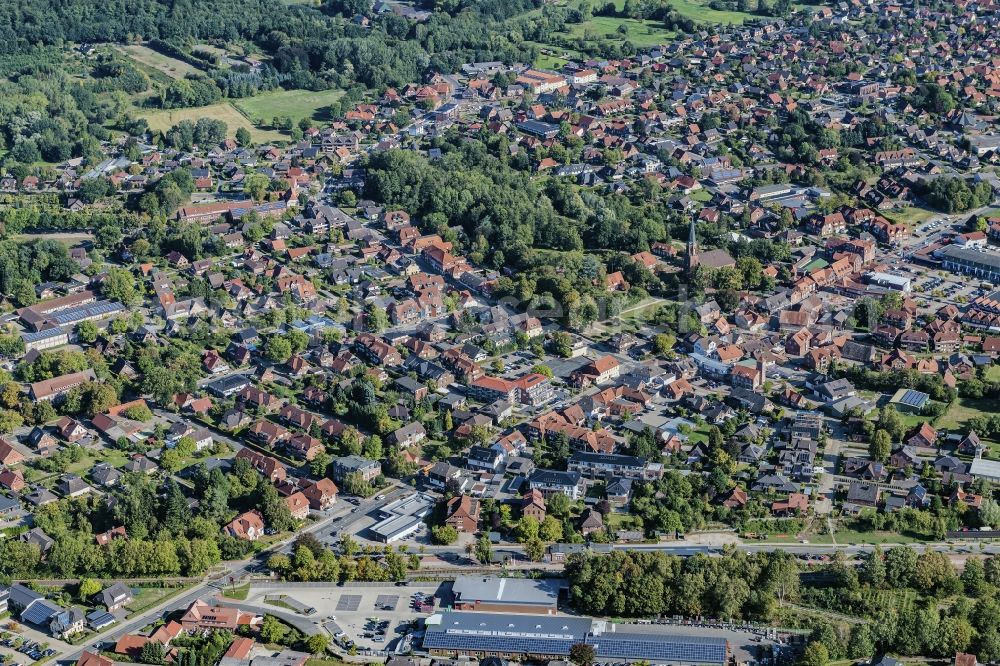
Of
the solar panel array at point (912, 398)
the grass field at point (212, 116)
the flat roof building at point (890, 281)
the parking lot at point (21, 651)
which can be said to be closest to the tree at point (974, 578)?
the solar panel array at point (912, 398)

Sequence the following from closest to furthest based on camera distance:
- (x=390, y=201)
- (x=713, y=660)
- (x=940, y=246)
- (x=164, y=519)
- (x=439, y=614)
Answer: (x=713, y=660), (x=439, y=614), (x=164, y=519), (x=940, y=246), (x=390, y=201)

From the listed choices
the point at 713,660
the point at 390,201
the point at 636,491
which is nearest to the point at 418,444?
the point at 636,491

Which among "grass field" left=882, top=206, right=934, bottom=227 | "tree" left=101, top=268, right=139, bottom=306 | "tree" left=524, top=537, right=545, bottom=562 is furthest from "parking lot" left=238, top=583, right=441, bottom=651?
"grass field" left=882, top=206, right=934, bottom=227

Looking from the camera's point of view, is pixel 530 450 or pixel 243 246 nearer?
pixel 530 450

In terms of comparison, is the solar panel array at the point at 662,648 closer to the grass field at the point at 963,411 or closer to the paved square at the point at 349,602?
the paved square at the point at 349,602

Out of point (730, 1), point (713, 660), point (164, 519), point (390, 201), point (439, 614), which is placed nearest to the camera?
point (713, 660)

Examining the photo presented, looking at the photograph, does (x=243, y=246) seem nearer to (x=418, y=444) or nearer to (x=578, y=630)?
(x=418, y=444)

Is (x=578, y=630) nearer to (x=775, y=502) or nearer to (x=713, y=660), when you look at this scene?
(x=713, y=660)

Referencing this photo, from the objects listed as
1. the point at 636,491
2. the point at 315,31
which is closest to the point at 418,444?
the point at 636,491
